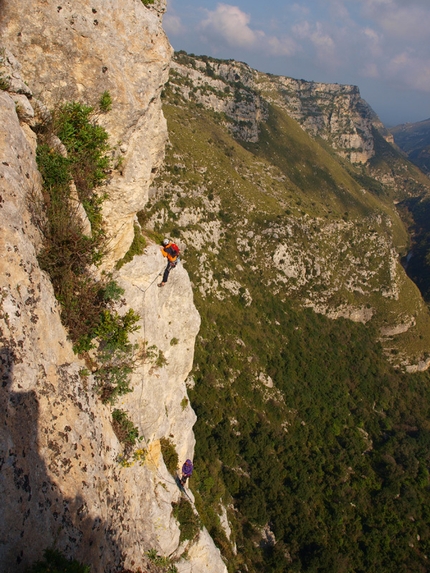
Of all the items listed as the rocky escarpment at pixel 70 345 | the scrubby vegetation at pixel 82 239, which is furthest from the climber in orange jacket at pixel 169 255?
the scrubby vegetation at pixel 82 239

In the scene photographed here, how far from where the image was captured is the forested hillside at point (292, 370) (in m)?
55.5

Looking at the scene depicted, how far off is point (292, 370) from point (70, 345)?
68.8 meters

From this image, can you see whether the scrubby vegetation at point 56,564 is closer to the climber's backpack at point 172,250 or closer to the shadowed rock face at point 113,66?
the shadowed rock face at point 113,66

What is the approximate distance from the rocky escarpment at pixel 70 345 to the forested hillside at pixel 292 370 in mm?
33982

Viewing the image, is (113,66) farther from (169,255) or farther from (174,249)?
(169,255)

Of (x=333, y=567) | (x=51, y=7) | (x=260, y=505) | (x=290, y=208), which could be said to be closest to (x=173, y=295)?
(x=51, y=7)

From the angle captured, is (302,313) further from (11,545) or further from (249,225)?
(11,545)

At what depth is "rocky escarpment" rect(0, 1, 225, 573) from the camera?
265 inches

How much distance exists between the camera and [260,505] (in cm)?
5547

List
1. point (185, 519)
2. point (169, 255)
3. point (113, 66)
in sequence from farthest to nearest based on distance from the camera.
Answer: point (185, 519)
point (169, 255)
point (113, 66)

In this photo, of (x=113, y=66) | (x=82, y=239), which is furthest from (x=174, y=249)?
(x=113, y=66)

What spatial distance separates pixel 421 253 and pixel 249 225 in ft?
351

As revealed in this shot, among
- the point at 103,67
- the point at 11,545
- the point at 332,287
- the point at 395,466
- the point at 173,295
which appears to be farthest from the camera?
the point at 332,287

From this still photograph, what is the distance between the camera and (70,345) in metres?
9.61
